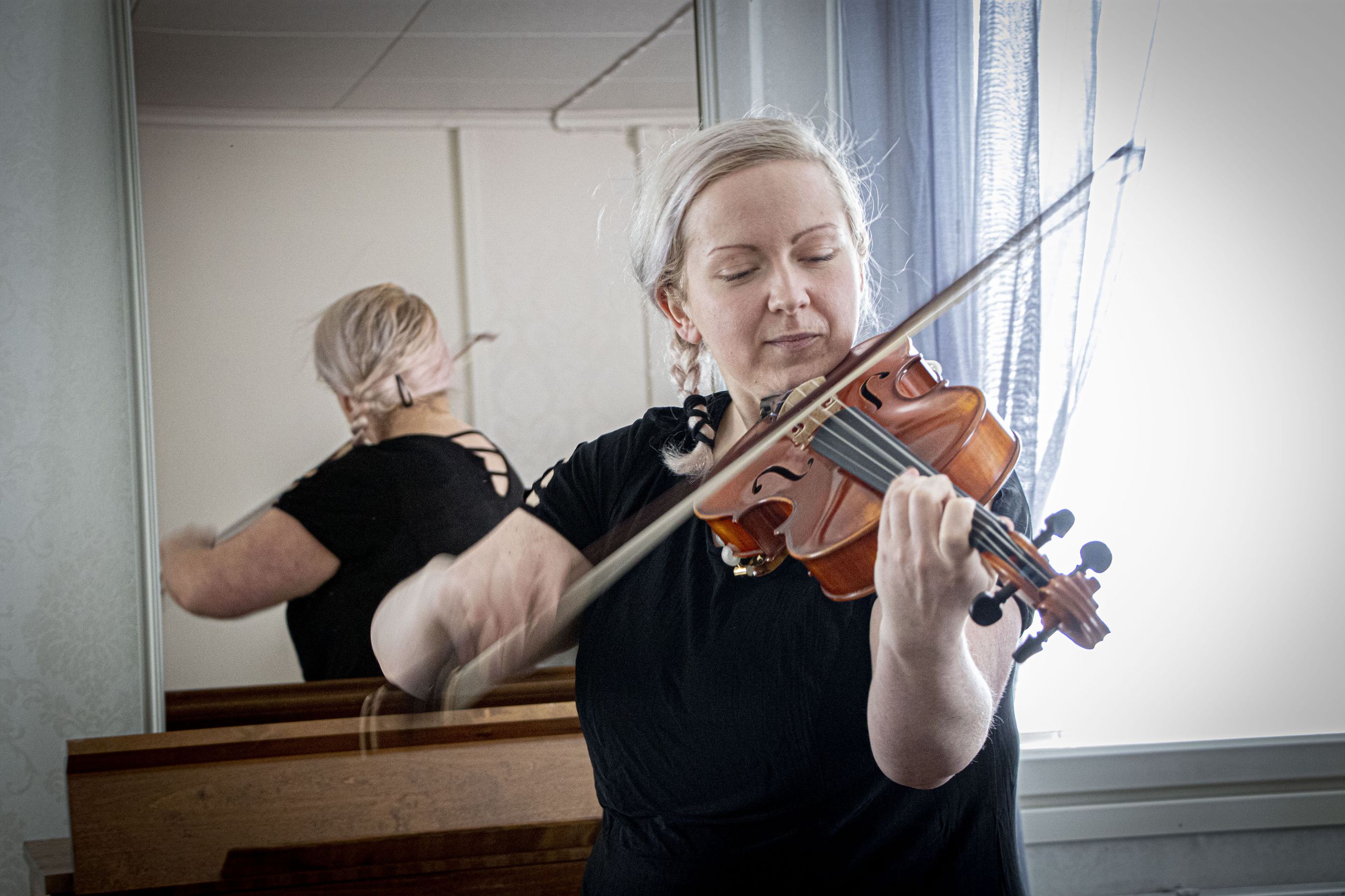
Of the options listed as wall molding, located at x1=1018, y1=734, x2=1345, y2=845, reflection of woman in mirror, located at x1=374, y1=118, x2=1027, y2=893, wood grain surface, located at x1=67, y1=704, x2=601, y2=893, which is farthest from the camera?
wall molding, located at x1=1018, y1=734, x2=1345, y2=845

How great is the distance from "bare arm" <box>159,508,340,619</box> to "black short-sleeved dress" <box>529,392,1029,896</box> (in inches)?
21.5

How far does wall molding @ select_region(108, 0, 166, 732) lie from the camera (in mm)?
1344

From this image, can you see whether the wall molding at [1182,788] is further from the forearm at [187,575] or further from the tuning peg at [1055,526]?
the forearm at [187,575]

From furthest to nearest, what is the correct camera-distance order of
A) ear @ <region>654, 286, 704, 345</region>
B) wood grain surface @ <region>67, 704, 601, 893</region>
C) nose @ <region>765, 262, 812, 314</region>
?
wood grain surface @ <region>67, 704, 601, 893</region> < ear @ <region>654, 286, 704, 345</region> < nose @ <region>765, 262, 812, 314</region>

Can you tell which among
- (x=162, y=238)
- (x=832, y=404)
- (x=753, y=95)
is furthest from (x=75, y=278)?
(x=832, y=404)

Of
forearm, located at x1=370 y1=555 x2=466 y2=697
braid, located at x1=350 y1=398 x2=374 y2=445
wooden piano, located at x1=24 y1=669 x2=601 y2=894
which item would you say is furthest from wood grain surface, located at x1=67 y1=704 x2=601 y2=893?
braid, located at x1=350 y1=398 x2=374 y2=445

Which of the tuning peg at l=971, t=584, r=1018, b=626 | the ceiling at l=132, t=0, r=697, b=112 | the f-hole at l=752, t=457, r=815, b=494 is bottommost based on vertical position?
the tuning peg at l=971, t=584, r=1018, b=626

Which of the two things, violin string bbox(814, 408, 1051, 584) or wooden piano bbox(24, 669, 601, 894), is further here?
wooden piano bbox(24, 669, 601, 894)

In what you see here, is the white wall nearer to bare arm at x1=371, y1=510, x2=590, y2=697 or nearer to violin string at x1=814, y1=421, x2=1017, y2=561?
bare arm at x1=371, y1=510, x2=590, y2=697

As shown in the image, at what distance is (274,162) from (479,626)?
0.74 metres

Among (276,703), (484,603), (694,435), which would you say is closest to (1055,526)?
(694,435)

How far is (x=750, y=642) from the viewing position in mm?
824

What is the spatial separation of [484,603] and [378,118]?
2.42 feet

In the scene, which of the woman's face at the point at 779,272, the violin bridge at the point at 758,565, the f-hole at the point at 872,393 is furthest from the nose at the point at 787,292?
the violin bridge at the point at 758,565
